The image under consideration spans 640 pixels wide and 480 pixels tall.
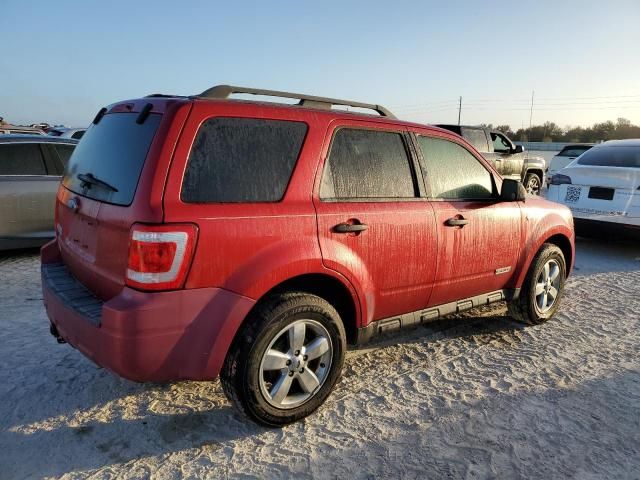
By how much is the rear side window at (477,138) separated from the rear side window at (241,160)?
10701 millimetres

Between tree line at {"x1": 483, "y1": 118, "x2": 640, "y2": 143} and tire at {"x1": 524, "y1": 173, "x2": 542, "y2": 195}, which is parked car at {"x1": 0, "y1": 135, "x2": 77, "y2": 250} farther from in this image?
tree line at {"x1": 483, "y1": 118, "x2": 640, "y2": 143}

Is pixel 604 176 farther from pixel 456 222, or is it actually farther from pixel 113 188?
pixel 113 188

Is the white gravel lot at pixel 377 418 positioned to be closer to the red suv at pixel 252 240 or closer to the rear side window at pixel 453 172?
the red suv at pixel 252 240

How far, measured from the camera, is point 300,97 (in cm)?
310

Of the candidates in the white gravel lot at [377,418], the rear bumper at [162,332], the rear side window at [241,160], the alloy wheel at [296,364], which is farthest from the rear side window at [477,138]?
the rear bumper at [162,332]

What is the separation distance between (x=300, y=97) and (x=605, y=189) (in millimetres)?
5882

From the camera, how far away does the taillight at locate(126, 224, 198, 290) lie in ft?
7.53

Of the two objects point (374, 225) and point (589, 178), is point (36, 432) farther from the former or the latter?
point (589, 178)

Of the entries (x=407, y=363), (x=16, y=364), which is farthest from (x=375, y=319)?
(x=16, y=364)

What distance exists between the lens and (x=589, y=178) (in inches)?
292

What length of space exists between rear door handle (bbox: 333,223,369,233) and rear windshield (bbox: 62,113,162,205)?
1.10 metres

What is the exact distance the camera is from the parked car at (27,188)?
6.13m

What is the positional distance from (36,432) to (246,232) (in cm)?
160

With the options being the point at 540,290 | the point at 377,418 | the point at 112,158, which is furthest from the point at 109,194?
the point at 540,290
